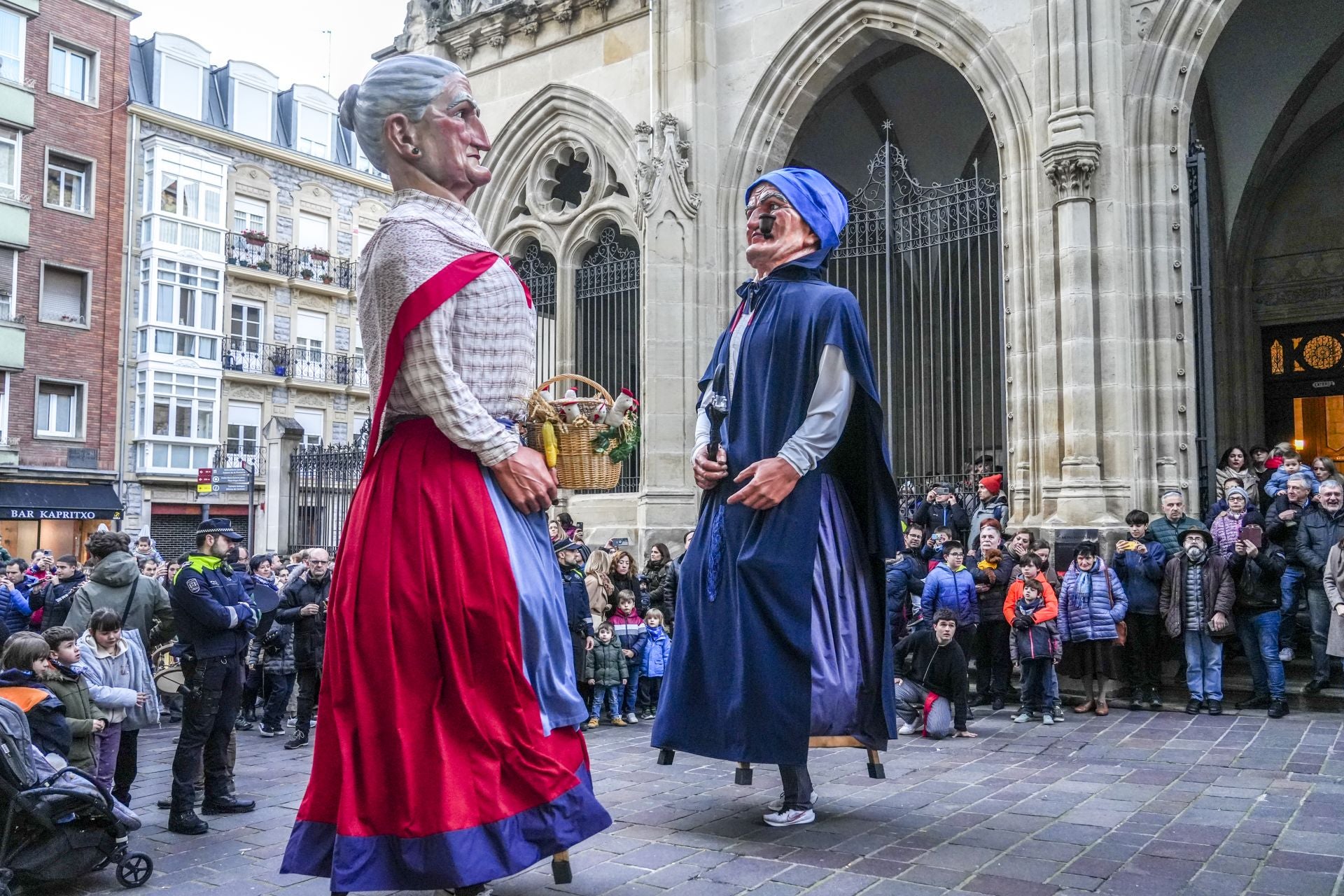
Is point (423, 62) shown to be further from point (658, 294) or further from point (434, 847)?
point (658, 294)

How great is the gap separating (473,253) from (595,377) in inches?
454

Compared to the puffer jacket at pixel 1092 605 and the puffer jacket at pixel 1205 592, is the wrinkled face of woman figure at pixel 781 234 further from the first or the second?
the puffer jacket at pixel 1205 592

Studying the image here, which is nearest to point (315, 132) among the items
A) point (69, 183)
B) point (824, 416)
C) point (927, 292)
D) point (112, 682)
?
point (69, 183)

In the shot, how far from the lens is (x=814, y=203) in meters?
4.59

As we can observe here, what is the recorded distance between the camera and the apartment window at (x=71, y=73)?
26328 millimetres

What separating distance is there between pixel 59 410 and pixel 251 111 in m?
11.4

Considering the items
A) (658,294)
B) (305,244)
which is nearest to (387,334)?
(658,294)

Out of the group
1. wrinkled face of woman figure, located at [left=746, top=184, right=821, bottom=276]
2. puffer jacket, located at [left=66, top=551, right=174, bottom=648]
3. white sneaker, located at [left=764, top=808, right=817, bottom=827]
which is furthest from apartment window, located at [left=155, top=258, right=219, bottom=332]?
white sneaker, located at [left=764, top=808, right=817, bottom=827]

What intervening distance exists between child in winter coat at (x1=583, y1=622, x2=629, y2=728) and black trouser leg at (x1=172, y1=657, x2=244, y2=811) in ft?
10.9

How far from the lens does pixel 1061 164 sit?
32.7 ft

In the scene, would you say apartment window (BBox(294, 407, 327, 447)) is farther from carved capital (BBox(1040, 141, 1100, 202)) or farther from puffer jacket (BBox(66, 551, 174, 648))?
carved capital (BBox(1040, 141, 1100, 202))

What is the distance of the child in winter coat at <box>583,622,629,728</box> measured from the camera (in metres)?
8.52

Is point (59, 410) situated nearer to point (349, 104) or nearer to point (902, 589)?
point (902, 589)

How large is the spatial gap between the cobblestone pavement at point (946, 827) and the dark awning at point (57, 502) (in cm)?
2038
